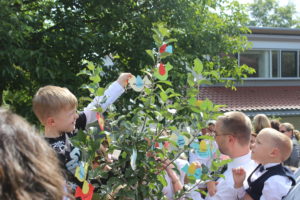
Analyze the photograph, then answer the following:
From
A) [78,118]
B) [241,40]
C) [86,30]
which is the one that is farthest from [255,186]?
[241,40]

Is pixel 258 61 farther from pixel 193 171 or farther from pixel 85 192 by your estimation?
pixel 85 192

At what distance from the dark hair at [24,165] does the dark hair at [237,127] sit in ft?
7.04

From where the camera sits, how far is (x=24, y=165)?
94 cm

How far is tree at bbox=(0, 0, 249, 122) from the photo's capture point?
18.9 feet

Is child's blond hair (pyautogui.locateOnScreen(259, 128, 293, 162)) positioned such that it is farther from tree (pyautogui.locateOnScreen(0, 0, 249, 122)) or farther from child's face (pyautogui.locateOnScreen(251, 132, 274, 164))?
tree (pyautogui.locateOnScreen(0, 0, 249, 122))

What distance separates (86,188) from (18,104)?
4.92m

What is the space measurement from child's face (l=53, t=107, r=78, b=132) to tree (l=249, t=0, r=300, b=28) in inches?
1686

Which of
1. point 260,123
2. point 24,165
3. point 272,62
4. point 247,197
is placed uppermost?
point 272,62

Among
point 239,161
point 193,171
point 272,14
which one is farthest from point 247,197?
point 272,14

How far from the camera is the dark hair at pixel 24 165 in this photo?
0.90m

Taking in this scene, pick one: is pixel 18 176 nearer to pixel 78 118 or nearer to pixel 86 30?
pixel 78 118

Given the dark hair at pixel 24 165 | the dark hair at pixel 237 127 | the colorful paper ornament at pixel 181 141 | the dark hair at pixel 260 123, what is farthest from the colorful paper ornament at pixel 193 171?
the dark hair at pixel 260 123

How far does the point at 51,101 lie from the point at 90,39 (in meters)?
3.79

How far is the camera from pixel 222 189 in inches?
109
